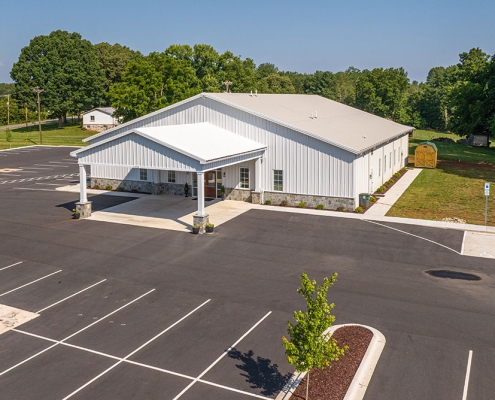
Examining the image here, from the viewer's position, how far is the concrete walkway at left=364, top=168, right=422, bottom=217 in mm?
31109

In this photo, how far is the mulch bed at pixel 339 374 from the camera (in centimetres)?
1212

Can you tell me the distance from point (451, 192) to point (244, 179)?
48.7ft

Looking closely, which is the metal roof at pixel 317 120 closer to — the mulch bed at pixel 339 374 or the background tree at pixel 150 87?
the background tree at pixel 150 87

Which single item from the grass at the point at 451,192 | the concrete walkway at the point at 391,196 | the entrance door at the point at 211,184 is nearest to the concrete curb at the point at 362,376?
the concrete walkway at the point at 391,196

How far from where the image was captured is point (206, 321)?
53.6 feet

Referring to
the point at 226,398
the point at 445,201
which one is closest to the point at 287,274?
the point at 226,398

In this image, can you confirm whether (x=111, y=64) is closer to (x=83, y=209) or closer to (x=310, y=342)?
(x=83, y=209)

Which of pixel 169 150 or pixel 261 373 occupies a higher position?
pixel 169 150

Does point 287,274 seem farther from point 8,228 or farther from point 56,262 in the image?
point 8,228

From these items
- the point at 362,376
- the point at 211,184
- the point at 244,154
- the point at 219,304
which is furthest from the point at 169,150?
the point at 362,376

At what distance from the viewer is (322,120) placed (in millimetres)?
39250

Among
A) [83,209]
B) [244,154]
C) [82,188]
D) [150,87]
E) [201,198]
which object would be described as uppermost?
[150,87]

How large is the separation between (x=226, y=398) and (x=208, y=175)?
79.1ft

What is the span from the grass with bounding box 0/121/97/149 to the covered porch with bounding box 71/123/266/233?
143 ft
